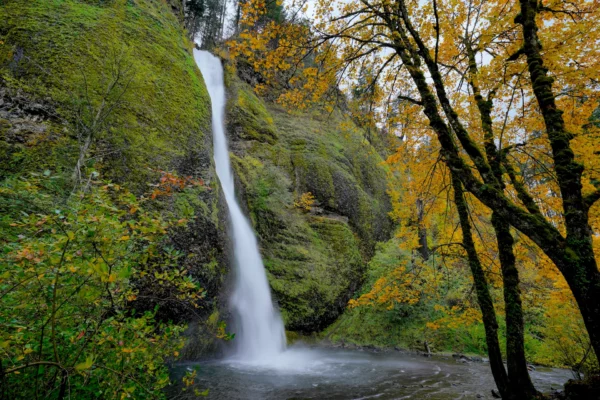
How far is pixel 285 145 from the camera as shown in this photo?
1792cm

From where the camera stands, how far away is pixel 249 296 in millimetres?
10211

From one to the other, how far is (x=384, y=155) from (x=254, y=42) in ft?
82.9

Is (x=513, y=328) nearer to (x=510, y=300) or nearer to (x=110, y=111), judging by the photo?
(x=510, y=300)

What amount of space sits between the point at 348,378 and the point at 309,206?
29.7 feet

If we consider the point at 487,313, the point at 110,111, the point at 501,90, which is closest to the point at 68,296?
the point at 487,313

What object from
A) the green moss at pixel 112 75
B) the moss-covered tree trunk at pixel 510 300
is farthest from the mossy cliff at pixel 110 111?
the moss-covered tree trunk at pixel 510 300

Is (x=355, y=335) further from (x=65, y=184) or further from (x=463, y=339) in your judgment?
(x=65, y=184)

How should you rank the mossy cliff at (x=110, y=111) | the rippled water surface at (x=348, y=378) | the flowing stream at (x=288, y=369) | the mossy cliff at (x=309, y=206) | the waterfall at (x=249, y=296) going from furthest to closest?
the mossy cliff at (x=309, y=206) → the waterfall at (x=249, y=296) → the mossy cliff at (x=110, y=111) → the flowing stream at (x=288, y=369) → the rippled water surface at (x=348, y=378)

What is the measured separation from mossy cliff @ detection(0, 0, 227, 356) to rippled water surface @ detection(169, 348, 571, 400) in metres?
1.76

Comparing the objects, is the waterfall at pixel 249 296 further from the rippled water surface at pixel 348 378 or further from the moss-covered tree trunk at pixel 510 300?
the moss-covered tree trunk at pixel 510 300

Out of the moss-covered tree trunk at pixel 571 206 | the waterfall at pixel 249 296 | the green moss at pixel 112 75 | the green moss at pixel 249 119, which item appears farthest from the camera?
the green moss at pixel 249 119

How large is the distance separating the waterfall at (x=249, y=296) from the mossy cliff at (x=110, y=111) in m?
1.31

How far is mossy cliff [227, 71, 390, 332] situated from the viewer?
12469 mm

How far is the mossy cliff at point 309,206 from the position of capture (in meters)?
12.5
